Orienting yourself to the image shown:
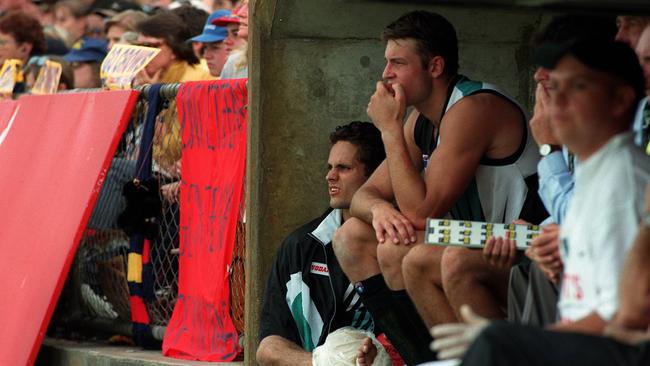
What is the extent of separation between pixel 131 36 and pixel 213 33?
1.57 meters

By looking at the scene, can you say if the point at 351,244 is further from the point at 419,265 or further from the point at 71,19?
the point at 71,19

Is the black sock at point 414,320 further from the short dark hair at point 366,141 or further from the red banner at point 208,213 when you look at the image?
the red banner at point 208,213

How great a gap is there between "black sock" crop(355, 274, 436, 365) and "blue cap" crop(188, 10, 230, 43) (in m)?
4.30

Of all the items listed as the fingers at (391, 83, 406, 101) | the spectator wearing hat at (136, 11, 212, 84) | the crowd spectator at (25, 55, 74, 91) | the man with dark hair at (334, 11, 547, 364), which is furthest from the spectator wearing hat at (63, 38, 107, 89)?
the fingers at (391, 83, 406, 101)

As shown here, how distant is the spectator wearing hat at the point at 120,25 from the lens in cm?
1303

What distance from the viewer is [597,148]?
169 inches

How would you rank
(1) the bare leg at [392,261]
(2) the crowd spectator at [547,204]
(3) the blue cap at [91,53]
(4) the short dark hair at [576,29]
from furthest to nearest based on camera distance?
(3) the blue cap at [91,53] < (1) the bare leg at [392,261] < (2) the crowd spectator at [547,204] < (4) the short dark hair at [576,29]

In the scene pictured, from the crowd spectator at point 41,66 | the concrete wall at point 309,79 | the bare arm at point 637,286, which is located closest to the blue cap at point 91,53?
the crowd spectator at point 41,66

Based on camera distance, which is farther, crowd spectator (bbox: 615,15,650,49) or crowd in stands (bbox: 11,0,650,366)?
crowd spectator (bbox: 615,15,650,49)

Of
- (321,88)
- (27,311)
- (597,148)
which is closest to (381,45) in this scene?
(321,88)

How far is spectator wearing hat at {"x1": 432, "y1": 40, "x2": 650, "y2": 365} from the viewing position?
391 centimetres

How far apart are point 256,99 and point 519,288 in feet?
10.1

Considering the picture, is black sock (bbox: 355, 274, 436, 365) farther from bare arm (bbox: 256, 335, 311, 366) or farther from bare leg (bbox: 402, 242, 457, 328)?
bare arm (bbox: 256, 335, 311, 366)

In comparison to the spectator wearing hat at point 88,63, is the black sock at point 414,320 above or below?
below
